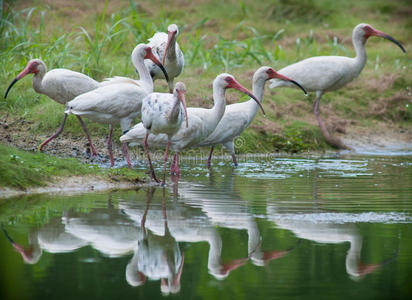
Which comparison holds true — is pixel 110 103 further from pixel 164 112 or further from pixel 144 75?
pixel 164 112

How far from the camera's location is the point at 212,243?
199 inches

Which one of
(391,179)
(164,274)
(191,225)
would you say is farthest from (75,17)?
(164,274)

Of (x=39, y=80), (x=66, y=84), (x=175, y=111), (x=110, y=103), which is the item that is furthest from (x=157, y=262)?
(x=39, y=80)

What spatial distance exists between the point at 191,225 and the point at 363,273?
169 cm

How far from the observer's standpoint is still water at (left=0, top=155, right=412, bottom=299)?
4.05 meters

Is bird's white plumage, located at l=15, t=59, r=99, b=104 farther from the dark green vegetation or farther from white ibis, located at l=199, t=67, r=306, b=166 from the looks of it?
white ibis, located at l=199, t=67, r=306, b=166

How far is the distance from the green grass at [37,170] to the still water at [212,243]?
1.33 feet

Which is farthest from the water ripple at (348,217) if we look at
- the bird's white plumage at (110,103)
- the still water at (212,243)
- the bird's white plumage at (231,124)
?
the bird's white plumage at (231,124)

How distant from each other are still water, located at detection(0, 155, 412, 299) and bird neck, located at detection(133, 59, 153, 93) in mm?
2241

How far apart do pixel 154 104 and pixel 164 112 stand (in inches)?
6.8

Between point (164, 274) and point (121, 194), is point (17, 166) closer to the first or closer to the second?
point (121, 194)

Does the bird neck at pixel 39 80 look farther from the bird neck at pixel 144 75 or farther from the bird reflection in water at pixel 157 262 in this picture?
the bird reflection in water at pixel 157 262

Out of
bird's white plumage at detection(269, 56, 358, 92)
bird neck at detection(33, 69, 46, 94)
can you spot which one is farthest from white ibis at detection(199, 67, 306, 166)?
bird's white plumage at detection(269, 56, 358, 92)

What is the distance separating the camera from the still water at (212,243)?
13.3 feet
